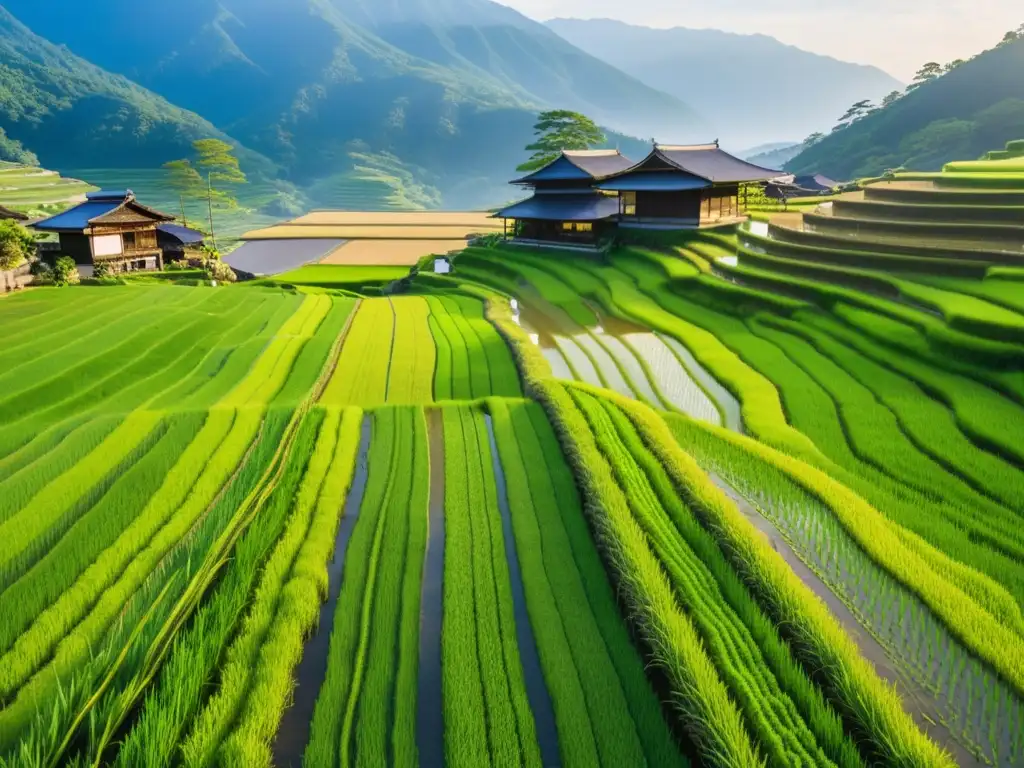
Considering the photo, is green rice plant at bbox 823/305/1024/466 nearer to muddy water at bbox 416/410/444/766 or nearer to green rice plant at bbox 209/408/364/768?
muddy water at bbox 416/410/444/766

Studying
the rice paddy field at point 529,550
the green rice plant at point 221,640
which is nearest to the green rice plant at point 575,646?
the rice paddy field at point 529,550


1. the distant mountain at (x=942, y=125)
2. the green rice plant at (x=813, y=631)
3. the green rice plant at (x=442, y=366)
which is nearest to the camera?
the green rice plant at (x=813, y=631)

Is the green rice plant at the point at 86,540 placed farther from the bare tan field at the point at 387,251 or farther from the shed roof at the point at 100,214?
the bare tan field at the point at 387,251

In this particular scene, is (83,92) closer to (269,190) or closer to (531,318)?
(269,190)

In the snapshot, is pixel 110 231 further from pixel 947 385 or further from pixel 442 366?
pixel 947 385

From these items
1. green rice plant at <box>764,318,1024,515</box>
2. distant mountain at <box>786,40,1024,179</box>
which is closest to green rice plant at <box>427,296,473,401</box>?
green rice plant at <box>764,318,1024,515</box>
